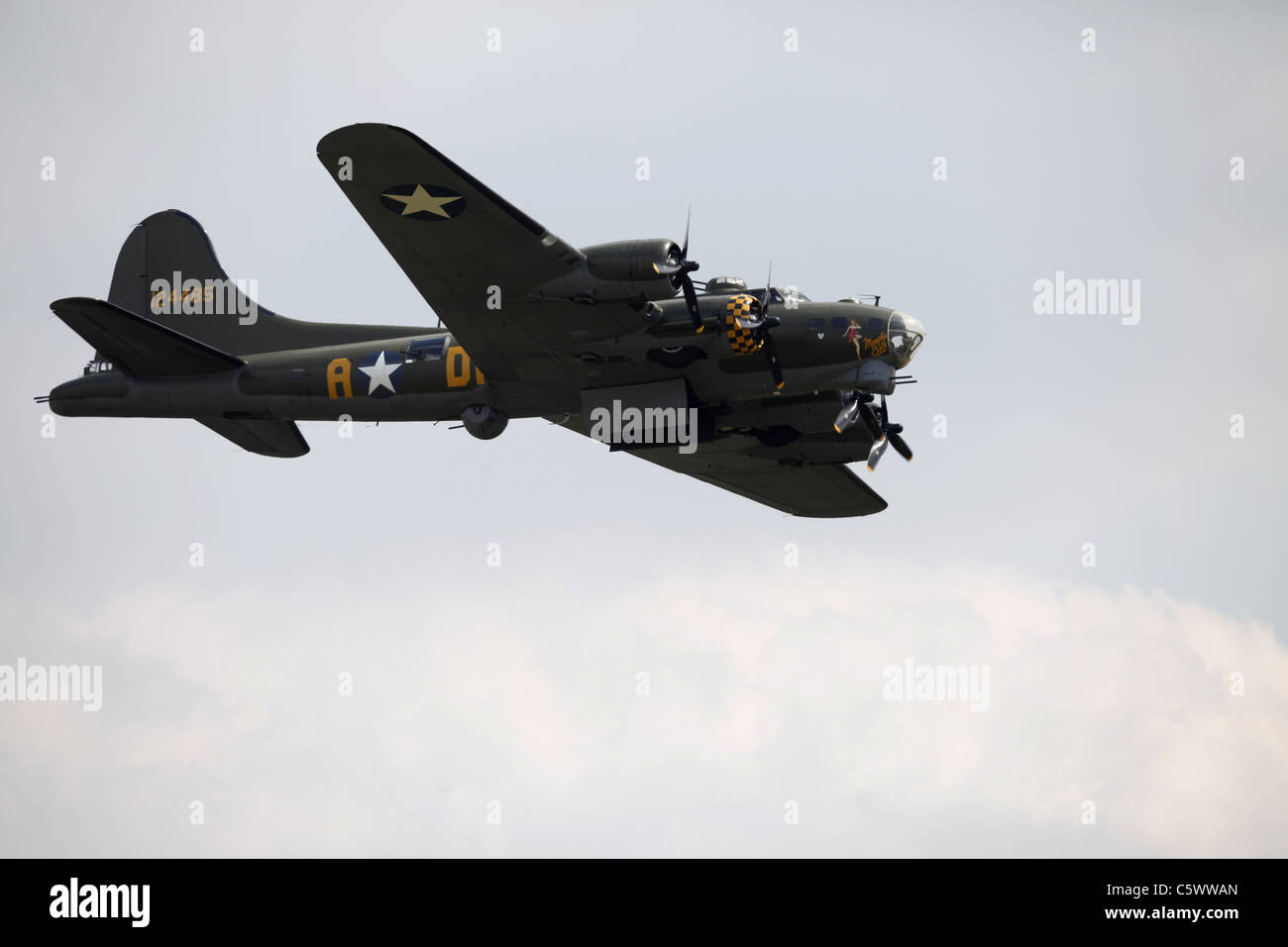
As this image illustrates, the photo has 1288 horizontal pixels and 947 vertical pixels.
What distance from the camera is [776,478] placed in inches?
1432

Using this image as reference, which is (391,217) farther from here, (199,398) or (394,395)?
(199,398)

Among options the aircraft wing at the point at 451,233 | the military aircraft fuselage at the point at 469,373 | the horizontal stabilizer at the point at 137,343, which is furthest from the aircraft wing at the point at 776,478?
the horizontal stabilizer at the point at 137,343

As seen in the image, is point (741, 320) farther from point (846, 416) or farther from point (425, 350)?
point (425, 350)

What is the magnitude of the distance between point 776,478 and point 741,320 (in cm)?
882

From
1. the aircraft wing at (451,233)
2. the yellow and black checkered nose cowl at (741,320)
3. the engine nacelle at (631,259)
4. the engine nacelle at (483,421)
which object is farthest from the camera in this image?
the engine nacelle at (483,421)

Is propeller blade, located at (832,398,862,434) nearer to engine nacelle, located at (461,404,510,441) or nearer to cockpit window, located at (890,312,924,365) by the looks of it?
cockpit window, located at (890,312,924,365)

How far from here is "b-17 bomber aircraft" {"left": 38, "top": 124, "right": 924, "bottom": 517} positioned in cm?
2689

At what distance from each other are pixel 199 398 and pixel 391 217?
7607mm

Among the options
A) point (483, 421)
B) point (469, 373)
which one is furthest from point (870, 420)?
point (469, 373)

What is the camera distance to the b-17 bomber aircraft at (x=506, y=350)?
88.2 ft

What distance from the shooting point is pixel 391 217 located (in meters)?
26.9

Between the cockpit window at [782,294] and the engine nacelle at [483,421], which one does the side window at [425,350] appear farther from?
the cockpit window at [782,294]

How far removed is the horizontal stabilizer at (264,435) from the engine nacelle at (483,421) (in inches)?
197

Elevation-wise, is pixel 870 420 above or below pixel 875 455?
above
